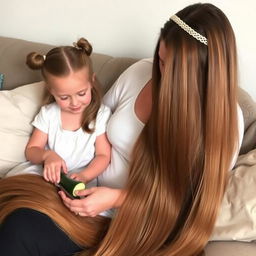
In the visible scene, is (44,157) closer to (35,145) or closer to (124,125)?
(35,145)

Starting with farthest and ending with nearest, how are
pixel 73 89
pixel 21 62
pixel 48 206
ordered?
pixel 21 62 < pixel 73 89 < pixel 48 206

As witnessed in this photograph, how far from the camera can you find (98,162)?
50.6 inches

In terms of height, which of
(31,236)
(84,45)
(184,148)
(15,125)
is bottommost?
(31,236)

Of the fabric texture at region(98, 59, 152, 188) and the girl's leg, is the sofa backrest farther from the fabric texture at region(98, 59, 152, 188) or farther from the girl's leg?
the girl's leg

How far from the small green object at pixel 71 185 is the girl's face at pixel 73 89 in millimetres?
243

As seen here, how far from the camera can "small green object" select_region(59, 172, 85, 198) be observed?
44.0 inches

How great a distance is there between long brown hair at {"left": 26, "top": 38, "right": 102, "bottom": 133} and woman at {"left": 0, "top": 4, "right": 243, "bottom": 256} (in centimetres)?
13

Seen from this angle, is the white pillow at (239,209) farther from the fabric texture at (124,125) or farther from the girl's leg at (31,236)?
the girl's leg at (31,236)

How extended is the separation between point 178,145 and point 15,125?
0.66m

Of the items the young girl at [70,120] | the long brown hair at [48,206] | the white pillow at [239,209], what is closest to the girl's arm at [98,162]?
the young girl at [70,120]

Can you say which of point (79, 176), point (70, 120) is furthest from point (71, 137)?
point (79, 176)

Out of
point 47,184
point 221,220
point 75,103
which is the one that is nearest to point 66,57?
point 75,103

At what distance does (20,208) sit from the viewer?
3.59ft

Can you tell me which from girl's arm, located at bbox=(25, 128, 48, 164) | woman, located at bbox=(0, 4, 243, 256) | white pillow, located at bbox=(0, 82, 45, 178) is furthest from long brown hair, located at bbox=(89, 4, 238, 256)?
white pillow, located at bbox=(0, 82, 45, 178)
